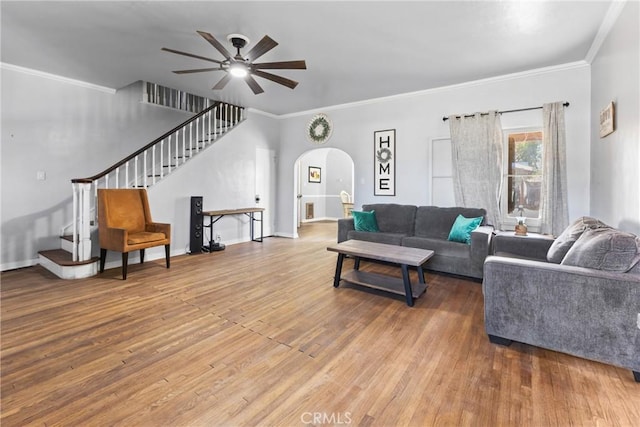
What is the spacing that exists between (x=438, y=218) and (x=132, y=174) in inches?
202

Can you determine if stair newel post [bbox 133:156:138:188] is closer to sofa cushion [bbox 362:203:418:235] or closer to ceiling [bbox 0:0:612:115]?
ceiling [bbox 0:0:612:115]

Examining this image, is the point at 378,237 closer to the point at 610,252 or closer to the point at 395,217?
the point at 395,217

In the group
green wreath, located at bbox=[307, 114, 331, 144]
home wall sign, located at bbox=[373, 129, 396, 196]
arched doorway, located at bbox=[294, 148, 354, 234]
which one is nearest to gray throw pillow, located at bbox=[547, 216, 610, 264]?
home wall sign, located at bbox=[373, 129, 396, 196]

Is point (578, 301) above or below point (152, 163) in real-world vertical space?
below

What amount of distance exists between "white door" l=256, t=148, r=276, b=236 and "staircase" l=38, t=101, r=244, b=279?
956 millimetres

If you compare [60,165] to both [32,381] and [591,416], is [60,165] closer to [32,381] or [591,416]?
[32,381]

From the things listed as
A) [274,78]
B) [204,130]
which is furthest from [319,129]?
[274,78]

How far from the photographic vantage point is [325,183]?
11.1m

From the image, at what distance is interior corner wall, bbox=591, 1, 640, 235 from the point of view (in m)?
2.40

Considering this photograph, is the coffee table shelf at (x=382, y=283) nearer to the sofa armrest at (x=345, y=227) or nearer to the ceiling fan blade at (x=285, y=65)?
the sofa armrest at (x=345, y=227)

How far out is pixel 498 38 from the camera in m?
3.28

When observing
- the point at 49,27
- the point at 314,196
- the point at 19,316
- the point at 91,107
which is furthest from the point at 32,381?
the point at 314,196

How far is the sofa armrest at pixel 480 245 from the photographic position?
3621 millimetres

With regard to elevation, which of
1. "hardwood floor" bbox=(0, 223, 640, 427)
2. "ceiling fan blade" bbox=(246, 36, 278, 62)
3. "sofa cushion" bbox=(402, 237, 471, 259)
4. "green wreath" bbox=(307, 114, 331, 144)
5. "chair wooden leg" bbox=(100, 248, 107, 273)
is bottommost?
"hardwood floor" bbox=(0, 223, 640, 427)
